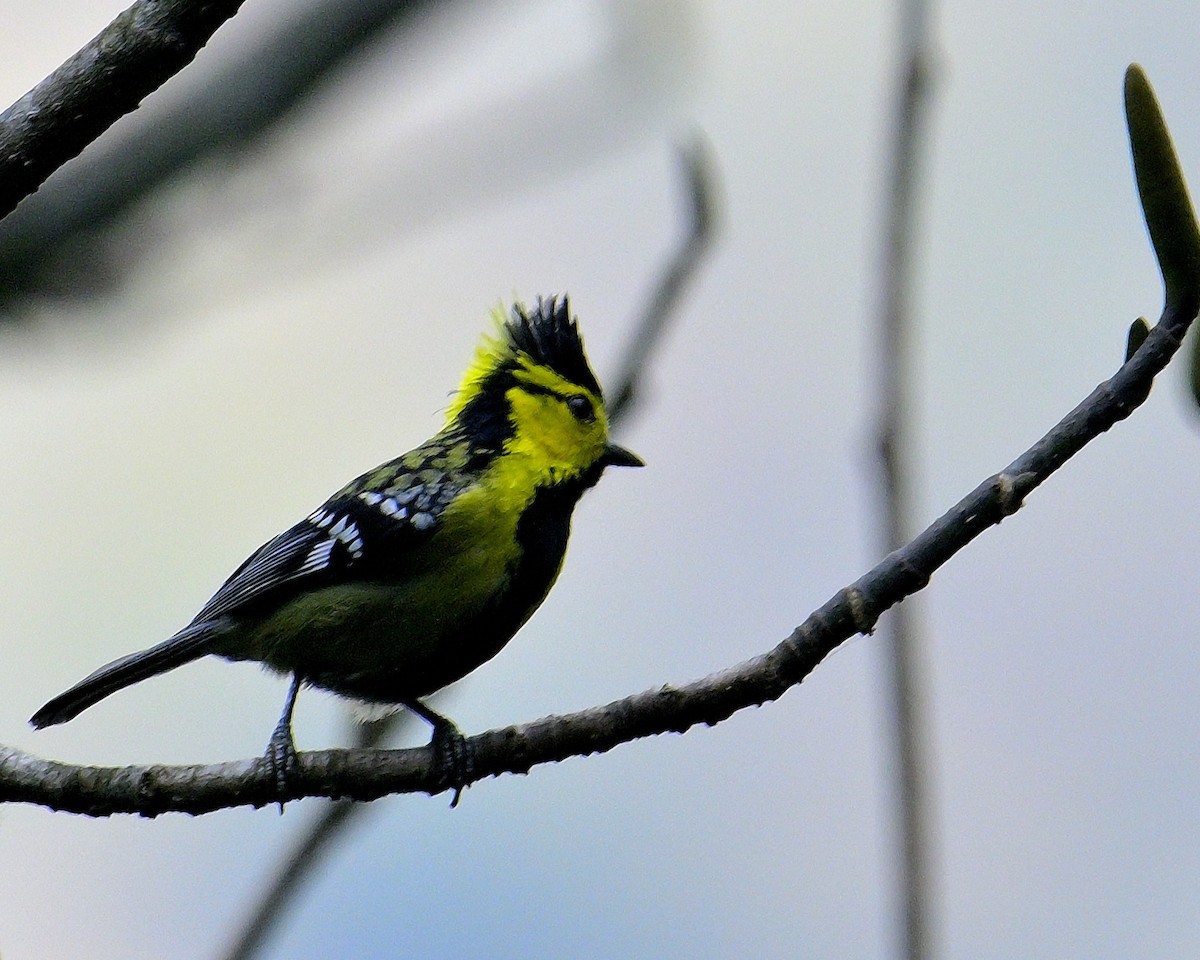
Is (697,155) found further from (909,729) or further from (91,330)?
(91,330)

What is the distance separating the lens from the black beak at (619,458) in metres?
4.25

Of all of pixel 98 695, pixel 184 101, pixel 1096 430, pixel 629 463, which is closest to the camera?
pixel 1096 430

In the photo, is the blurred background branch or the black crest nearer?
the blurred background branch

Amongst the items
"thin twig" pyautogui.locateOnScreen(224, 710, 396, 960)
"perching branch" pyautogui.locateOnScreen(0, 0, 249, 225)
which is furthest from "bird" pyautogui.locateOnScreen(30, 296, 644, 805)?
"perching branch" pyautogui.locateOnScreen(0, 0, 249, 225)

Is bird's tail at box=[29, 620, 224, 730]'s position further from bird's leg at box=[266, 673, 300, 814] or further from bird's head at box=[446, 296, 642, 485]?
bird's head at box=[446, 296, 642, 485]

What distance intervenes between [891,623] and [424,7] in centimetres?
213

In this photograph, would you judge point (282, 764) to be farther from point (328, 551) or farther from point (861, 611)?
point (861, 611)

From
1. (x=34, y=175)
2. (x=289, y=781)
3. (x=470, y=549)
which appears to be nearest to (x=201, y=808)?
(x=289, y=781)

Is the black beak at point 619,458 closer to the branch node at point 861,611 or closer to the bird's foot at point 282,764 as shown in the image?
the bird's foot at point 282,764

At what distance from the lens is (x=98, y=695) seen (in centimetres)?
365

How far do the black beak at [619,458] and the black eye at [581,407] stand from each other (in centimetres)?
12

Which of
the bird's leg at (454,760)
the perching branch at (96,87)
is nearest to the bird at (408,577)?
the bird's leg at (454,760)

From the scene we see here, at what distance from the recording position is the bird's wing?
3.84 metres

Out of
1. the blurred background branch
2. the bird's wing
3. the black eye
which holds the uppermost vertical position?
the blurred background branch
